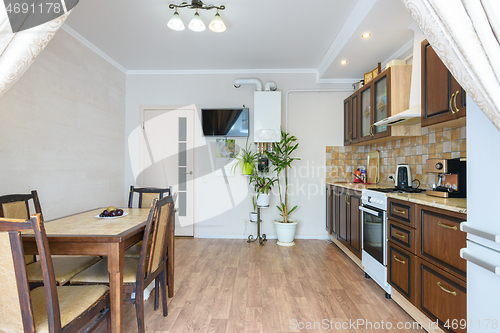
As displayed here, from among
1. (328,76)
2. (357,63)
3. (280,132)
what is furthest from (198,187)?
(357,63)

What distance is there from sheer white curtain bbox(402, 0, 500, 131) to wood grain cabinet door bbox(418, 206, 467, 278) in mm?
1022

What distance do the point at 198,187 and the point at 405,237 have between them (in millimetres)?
3107

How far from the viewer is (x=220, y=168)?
4488 millimetres

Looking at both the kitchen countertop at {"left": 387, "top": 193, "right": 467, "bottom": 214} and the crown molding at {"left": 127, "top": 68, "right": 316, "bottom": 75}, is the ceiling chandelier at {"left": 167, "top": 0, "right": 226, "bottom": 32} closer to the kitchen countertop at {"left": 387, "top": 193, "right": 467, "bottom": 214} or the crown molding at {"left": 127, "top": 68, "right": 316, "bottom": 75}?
the crown molding at {"left": 127, "top": 68, "right": 316, "bottom": 75}

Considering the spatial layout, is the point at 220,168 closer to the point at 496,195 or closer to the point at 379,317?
the point at 379,317

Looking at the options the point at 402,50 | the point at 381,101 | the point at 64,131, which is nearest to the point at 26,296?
the point at 64,131

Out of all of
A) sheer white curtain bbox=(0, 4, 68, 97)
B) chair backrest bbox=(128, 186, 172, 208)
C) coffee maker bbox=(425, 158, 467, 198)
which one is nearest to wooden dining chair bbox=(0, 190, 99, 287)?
chair backrest bbox=(128, 186, 172, 208)

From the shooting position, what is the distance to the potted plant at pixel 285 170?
4098mm

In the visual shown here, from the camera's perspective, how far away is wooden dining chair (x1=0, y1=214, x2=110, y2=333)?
43.7 inches

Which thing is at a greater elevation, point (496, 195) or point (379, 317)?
point (496, 195)

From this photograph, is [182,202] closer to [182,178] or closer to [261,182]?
[182,178]

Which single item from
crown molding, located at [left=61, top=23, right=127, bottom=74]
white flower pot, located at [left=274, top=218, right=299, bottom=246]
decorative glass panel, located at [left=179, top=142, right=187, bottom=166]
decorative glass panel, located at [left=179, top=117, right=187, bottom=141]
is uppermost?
crown molding, located at [left=61, top=23, right=127, bottom=74]

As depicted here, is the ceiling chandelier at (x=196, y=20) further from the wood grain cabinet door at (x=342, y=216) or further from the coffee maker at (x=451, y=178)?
the wood grain cabinet door at (x=342, y=216)

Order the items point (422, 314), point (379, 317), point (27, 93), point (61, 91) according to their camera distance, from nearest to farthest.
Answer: point (422, 314) < point (379, 317) < point (27, 93) < point (61, 91)
